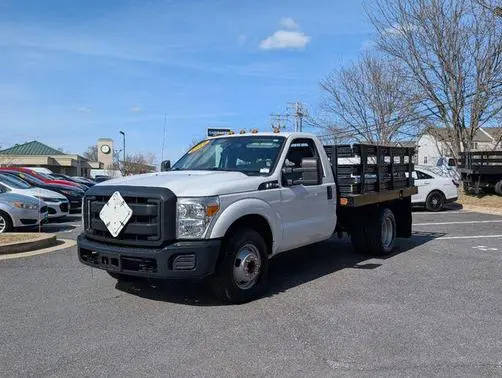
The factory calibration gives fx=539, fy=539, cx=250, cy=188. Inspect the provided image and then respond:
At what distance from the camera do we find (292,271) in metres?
8.04

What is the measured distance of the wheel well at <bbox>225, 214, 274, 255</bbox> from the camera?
614 centimetres

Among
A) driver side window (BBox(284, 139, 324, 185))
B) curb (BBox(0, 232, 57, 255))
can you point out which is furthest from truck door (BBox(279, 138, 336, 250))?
curb (BBox(0, 232, 57, 255))

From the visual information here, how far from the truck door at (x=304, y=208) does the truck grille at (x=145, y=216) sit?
167 cm

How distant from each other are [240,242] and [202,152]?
2.16 metres

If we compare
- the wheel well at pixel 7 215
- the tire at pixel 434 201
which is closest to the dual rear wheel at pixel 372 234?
the wheel well at pixel 7 215

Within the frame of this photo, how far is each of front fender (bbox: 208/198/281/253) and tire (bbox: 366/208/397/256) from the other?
2.94 meters

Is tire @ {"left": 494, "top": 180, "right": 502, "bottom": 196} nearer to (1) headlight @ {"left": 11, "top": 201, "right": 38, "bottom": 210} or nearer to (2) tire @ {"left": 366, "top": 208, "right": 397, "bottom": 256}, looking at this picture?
(2) tire @ {"left": 366, "top": 208, "right": 397, "bottom": 256}

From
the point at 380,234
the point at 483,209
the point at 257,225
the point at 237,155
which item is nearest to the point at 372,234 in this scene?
the point at 380,234

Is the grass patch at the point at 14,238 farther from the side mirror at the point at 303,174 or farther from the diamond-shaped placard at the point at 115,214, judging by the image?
the side mirror at the point at 303,174

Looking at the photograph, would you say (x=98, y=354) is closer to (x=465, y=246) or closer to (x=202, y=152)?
(x=202, y=152)

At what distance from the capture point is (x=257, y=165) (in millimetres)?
6965

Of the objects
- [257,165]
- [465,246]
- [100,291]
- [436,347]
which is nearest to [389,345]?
[436,347]

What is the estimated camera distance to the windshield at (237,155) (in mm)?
6984

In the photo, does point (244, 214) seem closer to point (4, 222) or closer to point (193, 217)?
point (193, 217)
